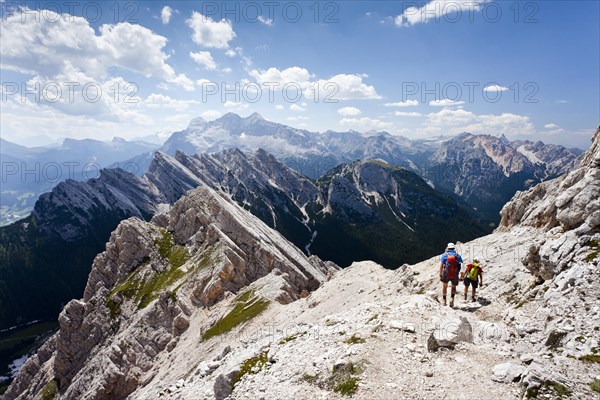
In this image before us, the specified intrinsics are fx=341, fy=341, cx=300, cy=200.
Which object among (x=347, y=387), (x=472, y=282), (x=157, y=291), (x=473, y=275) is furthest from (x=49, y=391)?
(x=473, y=275)

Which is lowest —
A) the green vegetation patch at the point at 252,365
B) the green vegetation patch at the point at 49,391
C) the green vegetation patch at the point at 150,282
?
the green vegetation patch at the point at 49,391

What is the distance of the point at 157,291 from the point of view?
89.7 metres

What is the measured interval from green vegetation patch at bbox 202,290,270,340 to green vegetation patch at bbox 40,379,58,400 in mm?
51071

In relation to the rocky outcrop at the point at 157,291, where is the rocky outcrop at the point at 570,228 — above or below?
above

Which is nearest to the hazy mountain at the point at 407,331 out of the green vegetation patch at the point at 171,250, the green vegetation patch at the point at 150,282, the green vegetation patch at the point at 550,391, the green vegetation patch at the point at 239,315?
the green vegetation patch at the point at 550,391

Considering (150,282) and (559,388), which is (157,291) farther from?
(559,388)

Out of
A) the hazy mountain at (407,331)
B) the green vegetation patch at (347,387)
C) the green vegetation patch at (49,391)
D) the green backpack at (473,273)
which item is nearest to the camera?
the hazy mountain at (407,331)

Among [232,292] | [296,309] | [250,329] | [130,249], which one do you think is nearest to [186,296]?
[232,292]

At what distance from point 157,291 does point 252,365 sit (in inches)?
2966

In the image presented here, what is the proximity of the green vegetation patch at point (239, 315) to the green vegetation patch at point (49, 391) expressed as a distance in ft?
168

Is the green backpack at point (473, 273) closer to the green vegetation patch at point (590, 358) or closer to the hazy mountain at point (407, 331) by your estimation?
the hazy mountain at point (407, 331)

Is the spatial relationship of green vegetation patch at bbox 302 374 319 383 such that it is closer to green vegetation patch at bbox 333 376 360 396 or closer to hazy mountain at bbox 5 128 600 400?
hazy mountain at bbox 5 128 600 400

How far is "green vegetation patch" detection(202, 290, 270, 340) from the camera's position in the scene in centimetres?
5909

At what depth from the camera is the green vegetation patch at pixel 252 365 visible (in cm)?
2269
